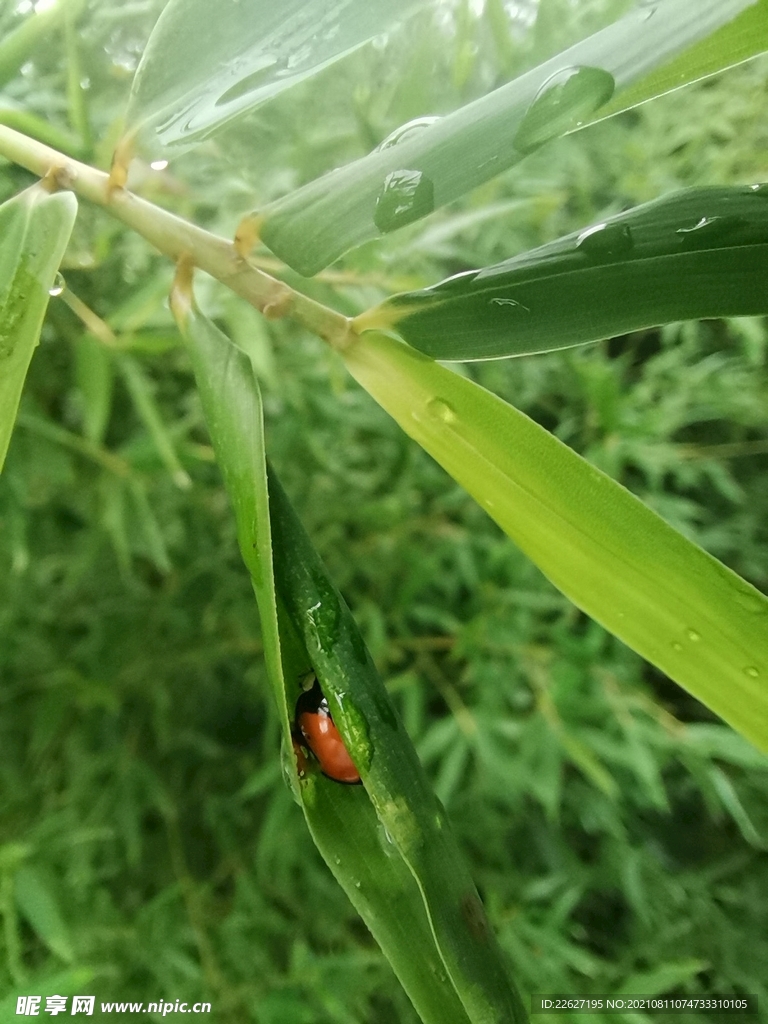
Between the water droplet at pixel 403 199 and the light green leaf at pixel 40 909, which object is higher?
the water droplet at pixel 403 199

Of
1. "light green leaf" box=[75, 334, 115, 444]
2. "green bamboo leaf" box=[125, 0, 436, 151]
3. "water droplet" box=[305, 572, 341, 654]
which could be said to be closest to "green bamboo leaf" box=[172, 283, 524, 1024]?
"water droplet" box=[305, 572, 341, 654]

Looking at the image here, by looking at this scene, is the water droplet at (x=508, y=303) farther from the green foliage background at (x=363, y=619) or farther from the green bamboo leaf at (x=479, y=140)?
the green foliage background at (x=363, y=619)

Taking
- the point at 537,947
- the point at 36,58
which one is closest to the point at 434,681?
the point at 537,947

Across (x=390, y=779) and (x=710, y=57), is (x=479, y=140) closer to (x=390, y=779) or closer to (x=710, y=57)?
(x=710, y=57)

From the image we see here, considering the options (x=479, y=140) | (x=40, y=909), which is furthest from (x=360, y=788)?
(x=40, y=909)

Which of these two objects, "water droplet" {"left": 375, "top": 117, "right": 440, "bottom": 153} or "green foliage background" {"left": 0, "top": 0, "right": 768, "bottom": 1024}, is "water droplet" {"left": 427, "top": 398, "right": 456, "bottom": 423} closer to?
"water droplet" {"left": 375, "top": 117, "right": 440, "bottom": 153}

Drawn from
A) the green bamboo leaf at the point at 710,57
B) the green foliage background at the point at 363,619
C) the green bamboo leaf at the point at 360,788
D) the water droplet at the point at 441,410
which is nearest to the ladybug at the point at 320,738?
the green bamboo leaf at the point at 360,788

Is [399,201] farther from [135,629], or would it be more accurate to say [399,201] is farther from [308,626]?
[135,629]
